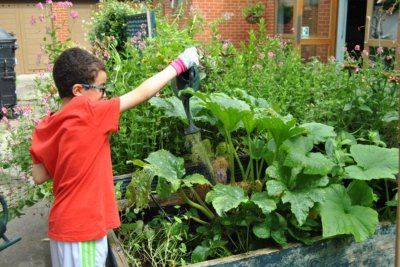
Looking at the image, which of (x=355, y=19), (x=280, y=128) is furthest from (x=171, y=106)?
(x=355, y=19)

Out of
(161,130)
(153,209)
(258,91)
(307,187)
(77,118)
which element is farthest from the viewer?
(258,91)

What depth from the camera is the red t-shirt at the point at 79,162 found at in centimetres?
183

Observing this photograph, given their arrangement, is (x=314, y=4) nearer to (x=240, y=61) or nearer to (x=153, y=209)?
(x=240, y=61)

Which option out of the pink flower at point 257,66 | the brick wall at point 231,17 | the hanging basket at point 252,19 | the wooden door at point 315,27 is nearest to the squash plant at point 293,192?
the pink flower at point 257,66

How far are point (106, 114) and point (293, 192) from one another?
1050 mm

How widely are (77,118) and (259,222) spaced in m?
1.12

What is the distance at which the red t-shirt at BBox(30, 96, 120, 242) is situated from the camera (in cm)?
183

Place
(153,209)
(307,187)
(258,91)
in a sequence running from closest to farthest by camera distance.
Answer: (307,187) < (153,209) < (258,91)

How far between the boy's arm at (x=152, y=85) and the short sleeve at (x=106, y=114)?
0.11 feet

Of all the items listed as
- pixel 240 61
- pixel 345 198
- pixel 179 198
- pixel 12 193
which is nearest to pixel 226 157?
pixel 179 198

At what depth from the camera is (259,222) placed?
7.84 feet

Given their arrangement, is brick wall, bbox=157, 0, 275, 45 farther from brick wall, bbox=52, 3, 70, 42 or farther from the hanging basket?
brick wall, bbox=52, 3, 70, 42

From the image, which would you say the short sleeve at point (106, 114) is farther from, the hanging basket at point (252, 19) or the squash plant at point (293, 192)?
the hanging basket at point (252, 19)

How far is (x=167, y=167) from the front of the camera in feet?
8.09
